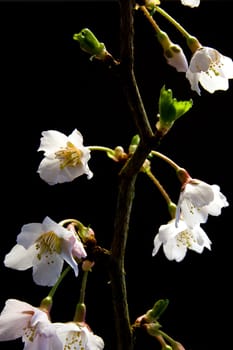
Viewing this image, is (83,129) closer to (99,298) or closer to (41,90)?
(41,90)

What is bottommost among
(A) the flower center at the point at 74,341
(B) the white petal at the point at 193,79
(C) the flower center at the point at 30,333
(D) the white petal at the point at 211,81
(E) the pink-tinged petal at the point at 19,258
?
(C) the flower center at the point at 30,333

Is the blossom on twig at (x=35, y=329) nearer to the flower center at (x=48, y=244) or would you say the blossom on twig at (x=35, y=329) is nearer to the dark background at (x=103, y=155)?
the flower center at (x=48, y=244)

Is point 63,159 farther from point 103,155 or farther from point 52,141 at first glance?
point 103,155

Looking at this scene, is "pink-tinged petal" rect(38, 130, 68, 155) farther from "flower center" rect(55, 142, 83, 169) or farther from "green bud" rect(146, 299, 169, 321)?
"green bud" rect(146, 299, 169, 321)

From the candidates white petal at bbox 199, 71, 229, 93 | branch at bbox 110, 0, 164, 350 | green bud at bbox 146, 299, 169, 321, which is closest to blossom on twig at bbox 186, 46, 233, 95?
white petal at bbox 199, 71, 229, 93

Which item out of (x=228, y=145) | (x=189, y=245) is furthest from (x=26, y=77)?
(x=189, y=245)

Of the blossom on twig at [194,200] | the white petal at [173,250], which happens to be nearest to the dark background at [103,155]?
the white petal at [173,250]
